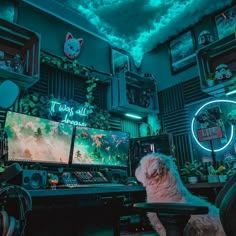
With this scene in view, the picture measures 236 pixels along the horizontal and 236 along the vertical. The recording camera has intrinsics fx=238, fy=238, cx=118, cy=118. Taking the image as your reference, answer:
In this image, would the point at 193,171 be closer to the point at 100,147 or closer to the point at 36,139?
the point at 100,147

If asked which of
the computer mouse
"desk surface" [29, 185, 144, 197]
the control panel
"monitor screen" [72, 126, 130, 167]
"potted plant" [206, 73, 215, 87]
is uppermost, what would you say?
"potted plant" [206, 73, 215, 87]

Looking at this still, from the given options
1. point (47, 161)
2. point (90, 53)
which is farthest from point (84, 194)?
point (90, 53)

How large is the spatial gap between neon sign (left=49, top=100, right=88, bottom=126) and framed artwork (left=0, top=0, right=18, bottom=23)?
1.13 m

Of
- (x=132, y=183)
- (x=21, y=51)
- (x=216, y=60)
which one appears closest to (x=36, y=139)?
(x=132, y=183)

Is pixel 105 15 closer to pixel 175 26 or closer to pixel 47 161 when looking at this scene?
pixel 175 26

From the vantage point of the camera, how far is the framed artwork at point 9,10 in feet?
9.34

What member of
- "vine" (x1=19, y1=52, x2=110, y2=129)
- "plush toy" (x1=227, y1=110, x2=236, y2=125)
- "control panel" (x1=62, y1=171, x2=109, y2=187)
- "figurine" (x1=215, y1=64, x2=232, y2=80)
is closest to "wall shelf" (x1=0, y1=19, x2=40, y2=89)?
"vine" (x1=19, y1=52, x2=110, y2=129)

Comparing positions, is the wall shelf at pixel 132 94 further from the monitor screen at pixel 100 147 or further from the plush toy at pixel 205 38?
the plush toy at pixel 205 38

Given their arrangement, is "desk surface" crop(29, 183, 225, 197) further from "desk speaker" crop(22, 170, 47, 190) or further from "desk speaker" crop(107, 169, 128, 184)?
"desk speaker" crop(107, 169, 128, 184)

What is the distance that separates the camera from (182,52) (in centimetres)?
390

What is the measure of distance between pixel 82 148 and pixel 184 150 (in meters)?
1.76

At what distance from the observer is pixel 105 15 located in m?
3.00

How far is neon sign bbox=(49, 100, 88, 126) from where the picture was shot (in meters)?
2.89

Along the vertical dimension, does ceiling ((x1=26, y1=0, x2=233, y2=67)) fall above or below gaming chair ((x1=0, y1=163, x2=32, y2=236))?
above
